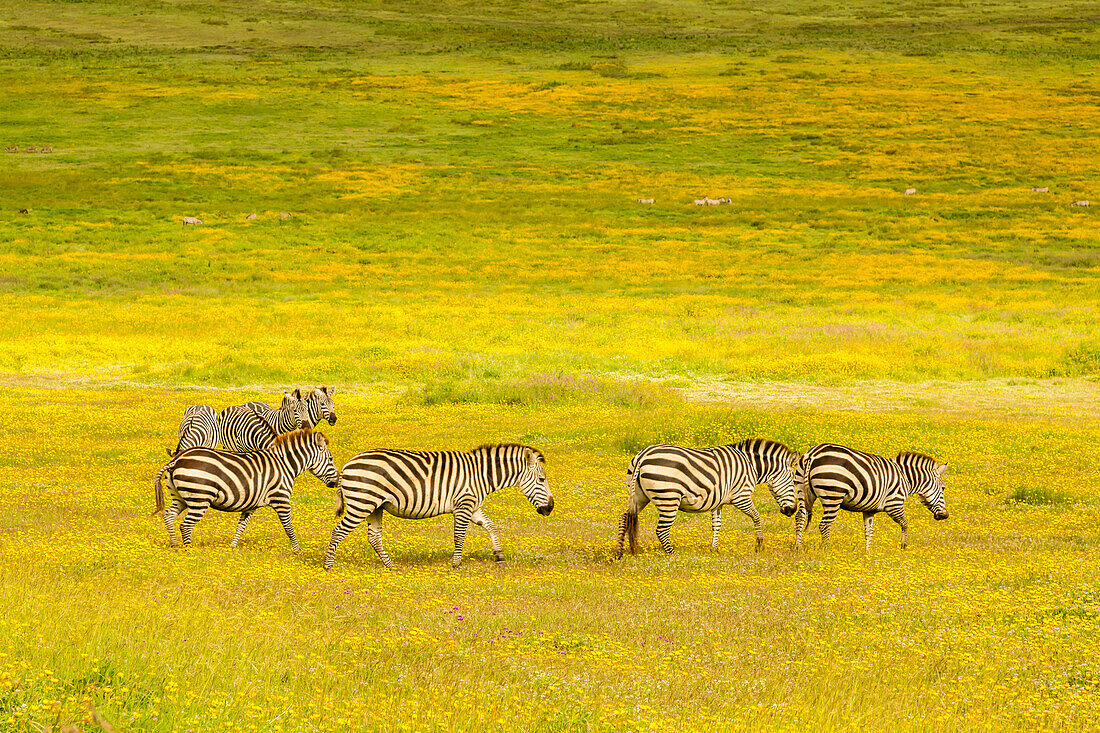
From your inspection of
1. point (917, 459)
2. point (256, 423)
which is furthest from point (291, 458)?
point (917, 459)

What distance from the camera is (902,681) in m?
9.73

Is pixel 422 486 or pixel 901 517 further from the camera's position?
pixel 901 517

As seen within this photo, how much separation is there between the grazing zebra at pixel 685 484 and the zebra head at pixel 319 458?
4545 mm

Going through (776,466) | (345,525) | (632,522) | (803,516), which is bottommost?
(345,525)

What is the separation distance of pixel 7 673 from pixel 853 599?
8.91 m

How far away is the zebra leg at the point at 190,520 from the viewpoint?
593 inches

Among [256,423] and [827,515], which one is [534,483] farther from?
[256,423]

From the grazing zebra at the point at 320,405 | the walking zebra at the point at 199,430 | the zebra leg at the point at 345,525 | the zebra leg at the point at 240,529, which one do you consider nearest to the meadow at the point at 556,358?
the zebra leg at the point at 345,525

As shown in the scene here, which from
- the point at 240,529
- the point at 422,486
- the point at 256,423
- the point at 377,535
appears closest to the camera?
the point at 422,486

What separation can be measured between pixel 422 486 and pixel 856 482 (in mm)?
6374

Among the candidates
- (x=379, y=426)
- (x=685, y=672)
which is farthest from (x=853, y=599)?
(x=379, y=426)

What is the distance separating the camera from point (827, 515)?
53.3 ft

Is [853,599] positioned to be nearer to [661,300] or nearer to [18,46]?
[661,300]

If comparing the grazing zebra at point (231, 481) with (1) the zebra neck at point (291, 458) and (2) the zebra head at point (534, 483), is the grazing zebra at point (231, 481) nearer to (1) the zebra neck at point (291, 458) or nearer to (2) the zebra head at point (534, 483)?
(1) the zebra neck at point (291, 458)
